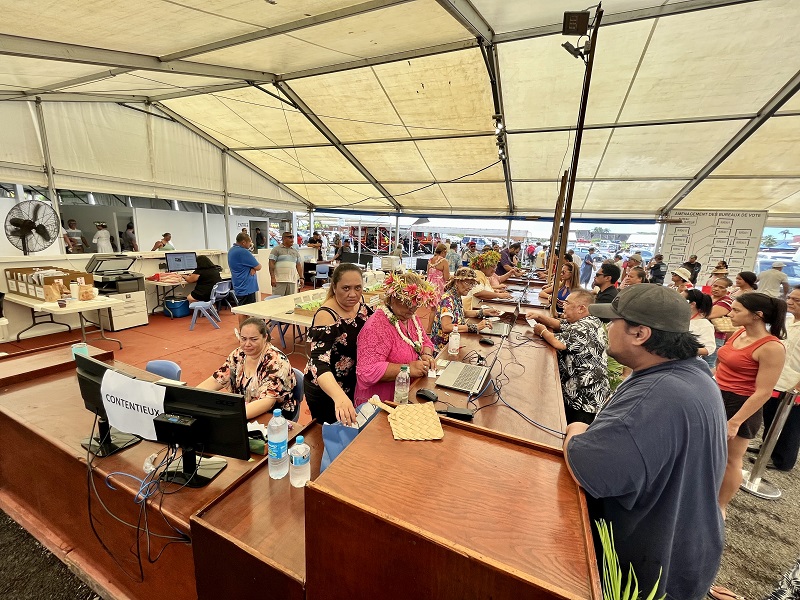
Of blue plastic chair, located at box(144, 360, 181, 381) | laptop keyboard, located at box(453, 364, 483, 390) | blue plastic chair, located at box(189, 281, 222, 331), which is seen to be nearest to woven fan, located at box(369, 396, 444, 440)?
laptop keyboard, located at box(453, 364, 483, 390)

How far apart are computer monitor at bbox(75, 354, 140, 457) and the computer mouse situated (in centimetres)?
134

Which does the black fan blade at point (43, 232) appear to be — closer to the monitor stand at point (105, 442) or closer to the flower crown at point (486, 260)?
the monitor stand at point (105, 442)

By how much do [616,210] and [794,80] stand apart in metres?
5.87

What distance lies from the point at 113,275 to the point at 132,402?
589 cm

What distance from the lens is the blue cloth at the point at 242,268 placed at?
561cm

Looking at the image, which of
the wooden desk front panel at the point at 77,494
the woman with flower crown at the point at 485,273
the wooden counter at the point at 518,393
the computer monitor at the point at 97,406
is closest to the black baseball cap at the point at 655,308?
the wooden counter at the point at 518,393

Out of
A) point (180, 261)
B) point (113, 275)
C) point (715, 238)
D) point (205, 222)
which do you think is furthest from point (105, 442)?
point (715, 238)

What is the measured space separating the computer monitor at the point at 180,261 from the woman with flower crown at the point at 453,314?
6.30m

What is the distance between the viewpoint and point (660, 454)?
0.94m

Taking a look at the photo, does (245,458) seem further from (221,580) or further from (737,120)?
(737,120)

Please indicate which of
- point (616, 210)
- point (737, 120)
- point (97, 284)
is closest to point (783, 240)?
point (616, 210)

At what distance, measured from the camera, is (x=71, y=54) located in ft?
11.2

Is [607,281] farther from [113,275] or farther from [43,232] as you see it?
[43,232]

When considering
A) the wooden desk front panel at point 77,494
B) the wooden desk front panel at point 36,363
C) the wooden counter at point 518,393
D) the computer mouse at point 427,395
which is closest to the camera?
the wooden desk front panel at point 77,494
